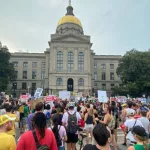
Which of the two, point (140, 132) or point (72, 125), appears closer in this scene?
point (140, 132)

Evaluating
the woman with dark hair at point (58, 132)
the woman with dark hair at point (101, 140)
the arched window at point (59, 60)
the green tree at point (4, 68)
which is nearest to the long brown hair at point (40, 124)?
the woman with dark hair at point (101, 140)

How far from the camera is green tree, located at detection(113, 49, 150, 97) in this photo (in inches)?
1764

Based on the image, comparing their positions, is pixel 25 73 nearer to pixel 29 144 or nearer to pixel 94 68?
pixel 94 68

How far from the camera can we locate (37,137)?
3.52 metres

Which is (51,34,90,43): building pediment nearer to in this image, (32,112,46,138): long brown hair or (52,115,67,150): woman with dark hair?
(52,115,67,150): woman with dark hair

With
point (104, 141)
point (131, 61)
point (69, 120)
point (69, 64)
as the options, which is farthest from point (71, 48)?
point (104, 141)

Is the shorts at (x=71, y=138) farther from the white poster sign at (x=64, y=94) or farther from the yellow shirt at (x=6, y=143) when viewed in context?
the white poster sign at (x=64, y=94)

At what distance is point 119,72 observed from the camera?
5522cm

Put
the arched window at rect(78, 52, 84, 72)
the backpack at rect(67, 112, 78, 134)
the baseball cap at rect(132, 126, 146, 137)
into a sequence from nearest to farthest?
1. the baseball cap at rect(132, 126, 146, 137)
2. the backpack at rect(67, 112, 78, 134)
3. the arched window at rect(78, 52, 84, 72)

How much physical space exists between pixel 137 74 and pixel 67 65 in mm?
20396

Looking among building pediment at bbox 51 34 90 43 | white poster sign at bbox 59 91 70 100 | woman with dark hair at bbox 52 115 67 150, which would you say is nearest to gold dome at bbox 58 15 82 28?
building pediment at bbox 51 34 90 43

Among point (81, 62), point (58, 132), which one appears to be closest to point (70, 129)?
point (58, 132)

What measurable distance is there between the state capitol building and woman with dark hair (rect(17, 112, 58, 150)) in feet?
166

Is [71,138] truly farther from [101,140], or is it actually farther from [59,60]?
[59,60]
